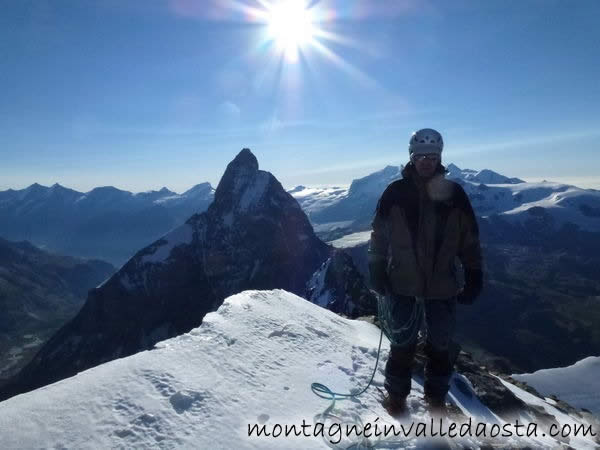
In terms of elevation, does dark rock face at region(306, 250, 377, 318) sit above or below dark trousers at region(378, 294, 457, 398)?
below

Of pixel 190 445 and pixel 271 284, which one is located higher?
pixel 190 445

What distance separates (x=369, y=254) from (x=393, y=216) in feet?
2.94

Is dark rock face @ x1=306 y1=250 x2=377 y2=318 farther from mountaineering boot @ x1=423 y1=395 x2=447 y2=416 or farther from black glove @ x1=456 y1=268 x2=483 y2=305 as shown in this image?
black glove @ x1=456 y1=268 x2=483 y2=305

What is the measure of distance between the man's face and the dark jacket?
0.38 ft

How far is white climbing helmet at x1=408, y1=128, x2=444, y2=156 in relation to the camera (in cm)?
716

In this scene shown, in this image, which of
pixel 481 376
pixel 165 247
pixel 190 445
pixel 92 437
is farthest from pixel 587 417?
pixel 165 247

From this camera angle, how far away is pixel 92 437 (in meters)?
5.43

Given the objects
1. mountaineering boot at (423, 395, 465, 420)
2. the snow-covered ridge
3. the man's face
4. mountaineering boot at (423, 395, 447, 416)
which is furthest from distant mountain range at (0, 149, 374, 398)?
the man's face

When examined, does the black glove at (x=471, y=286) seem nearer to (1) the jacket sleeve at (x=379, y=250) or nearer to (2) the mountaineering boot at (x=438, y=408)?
(1) the jacket sleeve at (x=379, y=250)

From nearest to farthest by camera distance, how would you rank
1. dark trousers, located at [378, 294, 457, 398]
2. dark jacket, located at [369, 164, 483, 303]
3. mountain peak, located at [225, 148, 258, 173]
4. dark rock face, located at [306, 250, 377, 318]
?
dark jacket, located at [369, 164, 483, 303] → dark trousers, located at [378, 294, 457, 398] → dark rock face, located at [306, 250, 377, 318] → mountain peak, located at [225, 148, 258, 173]

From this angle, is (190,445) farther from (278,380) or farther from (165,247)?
(165,247)

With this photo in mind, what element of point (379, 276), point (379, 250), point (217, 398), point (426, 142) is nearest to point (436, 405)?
point (379, 276)

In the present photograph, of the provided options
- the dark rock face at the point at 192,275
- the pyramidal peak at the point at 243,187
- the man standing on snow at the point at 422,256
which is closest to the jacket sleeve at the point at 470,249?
the man standing on snow at the point at 422,256

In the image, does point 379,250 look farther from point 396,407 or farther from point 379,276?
point 396,407
